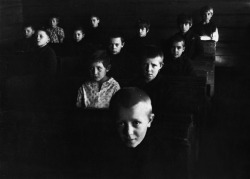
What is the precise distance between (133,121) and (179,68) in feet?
10.4

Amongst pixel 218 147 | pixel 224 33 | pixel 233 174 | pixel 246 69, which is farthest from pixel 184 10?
pixel 233 174

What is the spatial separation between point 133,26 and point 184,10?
130 centimetres

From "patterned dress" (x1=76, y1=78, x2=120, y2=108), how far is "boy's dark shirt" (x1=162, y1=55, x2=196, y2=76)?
1109 millimetres

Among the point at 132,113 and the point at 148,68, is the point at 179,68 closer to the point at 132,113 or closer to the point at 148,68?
the point at 148,68

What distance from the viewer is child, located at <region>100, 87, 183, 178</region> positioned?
1611mm

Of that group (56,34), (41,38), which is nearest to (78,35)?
(56,34)

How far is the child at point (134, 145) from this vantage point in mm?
1611

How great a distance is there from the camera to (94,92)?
3.83m

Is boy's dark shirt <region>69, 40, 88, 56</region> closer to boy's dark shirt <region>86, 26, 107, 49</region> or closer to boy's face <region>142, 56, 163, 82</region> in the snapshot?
boy's dark shirt <region>86, 26, 107, 49</region>

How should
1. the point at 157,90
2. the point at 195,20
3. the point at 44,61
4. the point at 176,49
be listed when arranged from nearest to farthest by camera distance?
the point at 157,90, the point at 176,49, the point at 44,61, the point at 195,20

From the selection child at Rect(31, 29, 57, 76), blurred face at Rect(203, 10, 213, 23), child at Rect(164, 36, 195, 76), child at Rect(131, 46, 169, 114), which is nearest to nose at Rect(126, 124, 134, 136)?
child at Rect(131, 46, 169, 114)

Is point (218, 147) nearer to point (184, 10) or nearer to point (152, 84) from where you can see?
point (152, 84)

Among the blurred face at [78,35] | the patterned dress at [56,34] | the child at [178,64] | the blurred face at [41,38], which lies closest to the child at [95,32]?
the blurred face at [78,35]

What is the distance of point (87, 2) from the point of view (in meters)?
8.89
